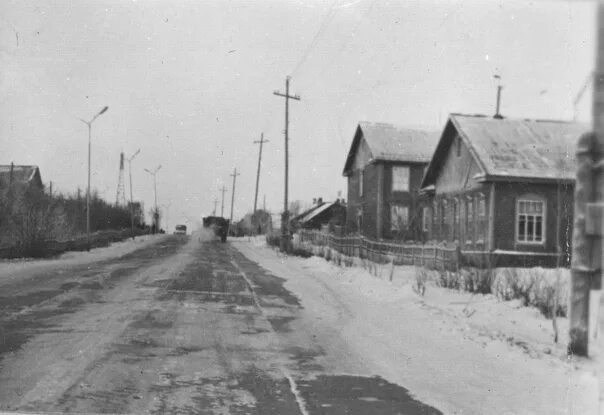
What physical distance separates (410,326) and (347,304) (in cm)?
265

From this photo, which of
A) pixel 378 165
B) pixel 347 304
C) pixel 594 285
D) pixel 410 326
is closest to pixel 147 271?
pixel 347 304

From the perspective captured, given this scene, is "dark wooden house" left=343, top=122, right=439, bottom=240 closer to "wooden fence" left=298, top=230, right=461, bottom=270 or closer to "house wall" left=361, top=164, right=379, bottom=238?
"house wall" left=361, top=164, right=379, bottom=238

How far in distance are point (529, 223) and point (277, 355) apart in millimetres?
16021

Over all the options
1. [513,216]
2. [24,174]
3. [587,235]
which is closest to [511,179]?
[513,216]

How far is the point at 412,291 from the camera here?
1283 cm

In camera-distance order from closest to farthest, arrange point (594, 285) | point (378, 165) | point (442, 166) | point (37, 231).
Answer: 1. point (594, 285)
2. point (37, 231)
3. point (442, 166)
4. point (378, 165)

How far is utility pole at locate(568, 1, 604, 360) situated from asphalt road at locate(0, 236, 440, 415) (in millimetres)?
2171

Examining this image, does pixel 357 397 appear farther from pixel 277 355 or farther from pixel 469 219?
pixel 469 219

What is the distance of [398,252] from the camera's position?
75.8 ft

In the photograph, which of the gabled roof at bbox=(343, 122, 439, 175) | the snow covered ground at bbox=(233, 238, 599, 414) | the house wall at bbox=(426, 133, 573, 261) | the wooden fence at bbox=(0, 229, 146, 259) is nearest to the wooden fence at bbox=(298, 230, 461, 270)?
the house wall at bbox=(426, 133, 573, 261)

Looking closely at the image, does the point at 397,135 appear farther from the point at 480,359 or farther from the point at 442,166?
the point at 480,359

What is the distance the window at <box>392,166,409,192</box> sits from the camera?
3562cm

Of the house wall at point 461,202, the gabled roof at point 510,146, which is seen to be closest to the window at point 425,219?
the house wall at point 461,202

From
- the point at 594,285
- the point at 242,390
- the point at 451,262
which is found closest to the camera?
the point at 242,390
